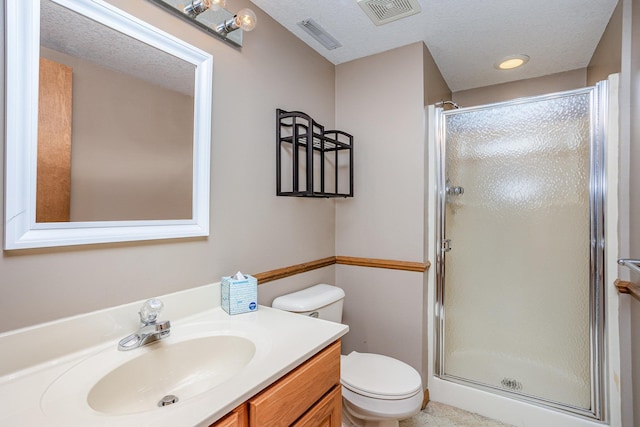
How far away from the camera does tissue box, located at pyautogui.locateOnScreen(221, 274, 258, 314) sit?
1282 millimetres

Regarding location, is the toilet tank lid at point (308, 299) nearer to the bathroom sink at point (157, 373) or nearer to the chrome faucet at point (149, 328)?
the bathroom sink at point (157, 373)

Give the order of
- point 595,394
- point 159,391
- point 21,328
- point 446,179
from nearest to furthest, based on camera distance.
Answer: point 21,328 → point 159,391 → point 595,394 → point 446,179

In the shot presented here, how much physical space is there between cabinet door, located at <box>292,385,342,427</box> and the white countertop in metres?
0.19

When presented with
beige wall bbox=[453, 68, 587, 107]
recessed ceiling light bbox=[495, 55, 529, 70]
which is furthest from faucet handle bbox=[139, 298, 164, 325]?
beige wall bbox=[453, 68, 587, 107]

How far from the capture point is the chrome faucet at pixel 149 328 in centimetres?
99

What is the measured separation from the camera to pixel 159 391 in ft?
3.16

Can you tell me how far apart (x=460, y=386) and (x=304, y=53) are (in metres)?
2.30

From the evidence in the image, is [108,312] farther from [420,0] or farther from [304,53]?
[420,0]

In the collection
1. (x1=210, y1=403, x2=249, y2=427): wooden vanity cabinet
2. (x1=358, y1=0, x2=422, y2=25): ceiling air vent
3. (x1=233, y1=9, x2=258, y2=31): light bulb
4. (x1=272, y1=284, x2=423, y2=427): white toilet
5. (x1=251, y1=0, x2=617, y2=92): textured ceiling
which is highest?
(x1=251, y1=0, x2=617, y2=92): textured ceiling

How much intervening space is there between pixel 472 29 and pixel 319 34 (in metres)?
0.87

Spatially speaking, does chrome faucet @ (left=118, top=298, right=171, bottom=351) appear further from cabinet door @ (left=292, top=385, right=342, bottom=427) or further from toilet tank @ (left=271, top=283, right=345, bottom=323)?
toilet tank @ (left=271, top=283, right=345, bottom=323)

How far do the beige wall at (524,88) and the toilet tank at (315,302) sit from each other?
6.71ft

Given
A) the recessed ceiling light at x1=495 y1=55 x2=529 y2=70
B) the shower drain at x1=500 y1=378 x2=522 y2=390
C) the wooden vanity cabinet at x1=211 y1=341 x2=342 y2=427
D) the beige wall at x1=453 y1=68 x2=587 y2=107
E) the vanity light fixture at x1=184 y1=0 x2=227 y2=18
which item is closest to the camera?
the wooden vanity cabinet at x1=211 y1=341 x2=342 y2=427

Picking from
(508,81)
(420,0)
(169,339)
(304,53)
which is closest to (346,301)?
(169,339)
